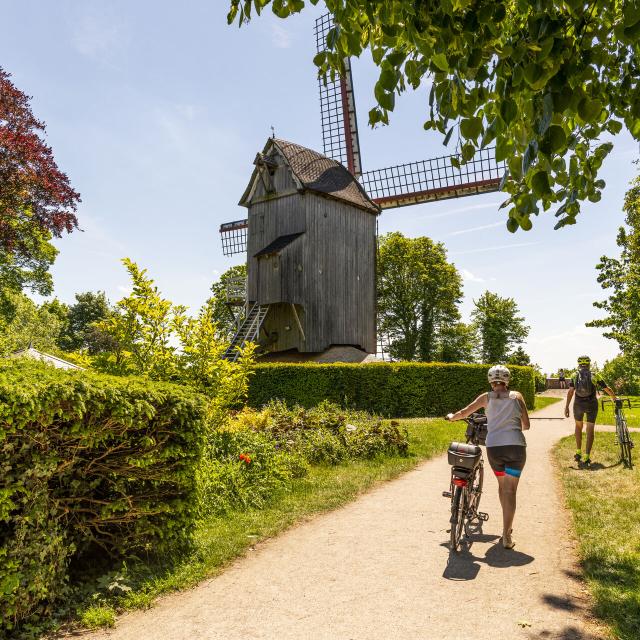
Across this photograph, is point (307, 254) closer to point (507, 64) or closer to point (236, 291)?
point (236, 291)

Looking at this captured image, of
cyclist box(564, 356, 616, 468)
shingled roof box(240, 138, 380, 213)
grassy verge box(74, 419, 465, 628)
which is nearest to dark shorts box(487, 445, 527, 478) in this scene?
grassy verge box(74, 419, 465, 628)

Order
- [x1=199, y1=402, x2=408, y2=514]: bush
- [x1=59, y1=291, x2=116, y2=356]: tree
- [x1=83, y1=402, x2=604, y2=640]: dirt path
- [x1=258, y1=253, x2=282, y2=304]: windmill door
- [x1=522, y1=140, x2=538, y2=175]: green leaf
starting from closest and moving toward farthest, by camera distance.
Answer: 1. [x1=522, y1=140, x2=538, y2=175]: green leaf
2. [x1=83, y1=402, x2=604, y2=640]: dirt path
3. [x1=199, y1=402, x2=408, y2=514]: bush
4. [x1=258, y1=253, x2=282, y2=304]: windmill door
5. [x1=59, y1=291, x2=116, y2=356]: tree

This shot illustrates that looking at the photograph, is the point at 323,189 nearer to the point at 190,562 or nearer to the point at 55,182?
the point at 55,182

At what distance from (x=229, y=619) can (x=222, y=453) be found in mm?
4508

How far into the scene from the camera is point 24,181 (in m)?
20.6

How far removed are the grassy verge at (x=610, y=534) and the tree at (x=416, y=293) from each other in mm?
35652

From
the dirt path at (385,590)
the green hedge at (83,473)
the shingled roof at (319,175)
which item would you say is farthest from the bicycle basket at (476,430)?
the shingled roof at (319,175)

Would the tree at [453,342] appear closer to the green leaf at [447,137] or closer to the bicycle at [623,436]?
the bicycle at [623,436]

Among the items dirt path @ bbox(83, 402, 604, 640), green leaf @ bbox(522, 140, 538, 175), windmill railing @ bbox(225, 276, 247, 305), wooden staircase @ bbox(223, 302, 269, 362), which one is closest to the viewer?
green leaf @ bbox(522, 140, 538, 175)

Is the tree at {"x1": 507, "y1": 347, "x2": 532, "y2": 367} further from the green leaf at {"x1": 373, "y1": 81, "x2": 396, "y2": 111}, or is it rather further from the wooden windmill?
the green leaf at {"x1": 373, "y1": 81, "x2": 396, "y2": 111}

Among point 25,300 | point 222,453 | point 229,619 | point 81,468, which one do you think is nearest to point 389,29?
point 81,468

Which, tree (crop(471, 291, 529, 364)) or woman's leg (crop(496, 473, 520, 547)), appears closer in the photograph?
woman's leg (crop(496, 473, 520, 547))

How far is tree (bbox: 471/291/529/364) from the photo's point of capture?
169 feet

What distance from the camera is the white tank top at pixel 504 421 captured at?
19.0 feet
